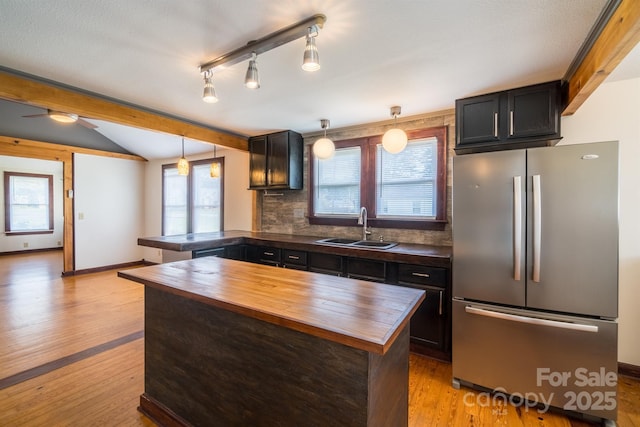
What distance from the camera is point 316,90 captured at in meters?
2.60

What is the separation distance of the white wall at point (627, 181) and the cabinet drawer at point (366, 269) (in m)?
1.95

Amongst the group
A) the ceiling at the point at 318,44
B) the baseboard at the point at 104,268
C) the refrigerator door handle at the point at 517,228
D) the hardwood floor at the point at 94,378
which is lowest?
the hardwood floor at the point at 94,378

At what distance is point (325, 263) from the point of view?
3.12 m

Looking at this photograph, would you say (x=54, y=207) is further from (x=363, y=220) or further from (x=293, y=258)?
(x=363, y=220)

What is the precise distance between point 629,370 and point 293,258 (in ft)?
10.3

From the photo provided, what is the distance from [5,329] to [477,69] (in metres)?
5.29

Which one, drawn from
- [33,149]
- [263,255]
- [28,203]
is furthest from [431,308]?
[28,203]

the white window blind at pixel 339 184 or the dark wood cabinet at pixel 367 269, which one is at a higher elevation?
the white window blind at pixel 339 184

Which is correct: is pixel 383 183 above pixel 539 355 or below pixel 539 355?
above

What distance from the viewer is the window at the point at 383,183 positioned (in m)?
3.15

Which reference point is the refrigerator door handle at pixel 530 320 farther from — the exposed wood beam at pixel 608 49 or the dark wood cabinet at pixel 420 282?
the exposed wood beam at pixel 608 49

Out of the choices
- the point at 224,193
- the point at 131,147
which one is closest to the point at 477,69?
the point at 224,193

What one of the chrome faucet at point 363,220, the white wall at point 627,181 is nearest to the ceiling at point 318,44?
the white wall at point 627,181

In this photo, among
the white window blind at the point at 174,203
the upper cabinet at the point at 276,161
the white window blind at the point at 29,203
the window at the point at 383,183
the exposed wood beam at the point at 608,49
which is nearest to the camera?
the exposed wood beam at the point at 608,49
